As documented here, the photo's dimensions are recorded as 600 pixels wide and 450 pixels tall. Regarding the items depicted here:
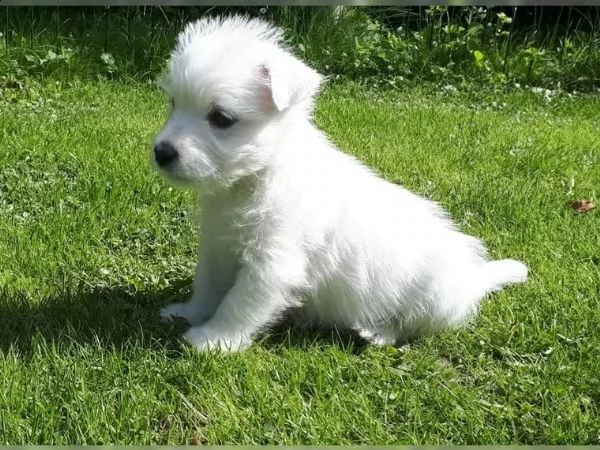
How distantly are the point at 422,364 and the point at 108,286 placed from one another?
5.20 ft

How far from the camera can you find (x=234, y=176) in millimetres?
3092

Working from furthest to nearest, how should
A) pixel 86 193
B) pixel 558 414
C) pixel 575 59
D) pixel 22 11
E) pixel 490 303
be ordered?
pixel 575 59 → pixel 22 11 → pixel 86 193 → pixel 490 303 → pixel 558 414

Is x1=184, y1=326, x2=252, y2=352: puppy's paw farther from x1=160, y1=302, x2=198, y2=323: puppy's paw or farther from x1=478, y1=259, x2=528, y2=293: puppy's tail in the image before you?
x1=478, y1=259, x2=528, y2=293: puppy's tail

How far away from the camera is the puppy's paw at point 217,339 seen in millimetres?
3250

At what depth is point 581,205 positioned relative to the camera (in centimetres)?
504

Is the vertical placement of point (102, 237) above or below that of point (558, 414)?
below

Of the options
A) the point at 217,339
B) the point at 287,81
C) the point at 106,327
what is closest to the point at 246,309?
the point at 217,339

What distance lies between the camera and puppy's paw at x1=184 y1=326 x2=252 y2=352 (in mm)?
3250

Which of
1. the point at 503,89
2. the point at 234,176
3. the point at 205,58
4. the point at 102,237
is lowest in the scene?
the point at 503,89

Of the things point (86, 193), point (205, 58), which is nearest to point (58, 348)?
point (205, 58)

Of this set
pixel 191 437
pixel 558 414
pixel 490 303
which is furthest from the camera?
pixel 490 303

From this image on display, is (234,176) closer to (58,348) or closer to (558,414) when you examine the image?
(58,348)

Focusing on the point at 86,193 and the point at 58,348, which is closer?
the point at 58,348

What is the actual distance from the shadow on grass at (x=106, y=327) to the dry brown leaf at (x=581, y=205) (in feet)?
7.21
